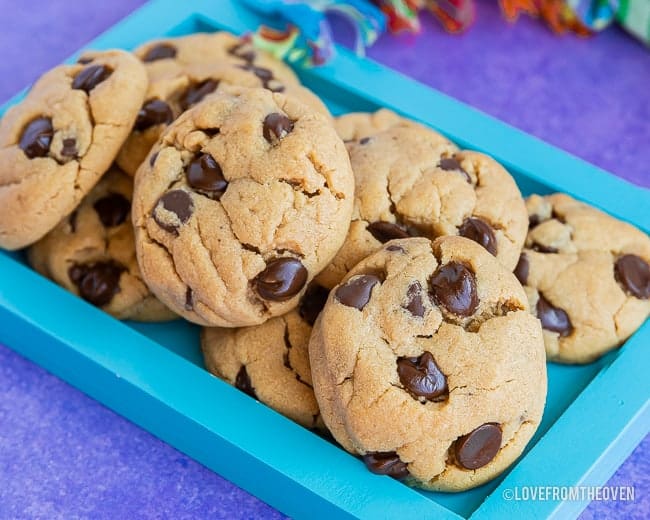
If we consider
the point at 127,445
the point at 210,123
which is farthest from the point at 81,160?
the point at 127,445

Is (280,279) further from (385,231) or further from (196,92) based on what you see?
(196,92)

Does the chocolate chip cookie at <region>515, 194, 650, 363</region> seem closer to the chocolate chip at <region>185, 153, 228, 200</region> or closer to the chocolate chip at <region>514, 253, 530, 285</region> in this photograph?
the chocolate chip at <region>514, 253, 530, 285</region>

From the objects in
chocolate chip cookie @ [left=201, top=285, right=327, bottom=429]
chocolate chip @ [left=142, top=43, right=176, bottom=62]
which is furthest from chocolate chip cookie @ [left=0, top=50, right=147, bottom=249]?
chocolate chip cookie @ [left=201, top=285, right=327, bottom=429]

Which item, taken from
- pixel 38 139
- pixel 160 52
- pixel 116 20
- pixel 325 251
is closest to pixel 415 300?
pixel 325 251

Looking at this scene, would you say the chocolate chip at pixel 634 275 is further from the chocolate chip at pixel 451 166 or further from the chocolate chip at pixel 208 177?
the chocolate chip at pixel 208 177

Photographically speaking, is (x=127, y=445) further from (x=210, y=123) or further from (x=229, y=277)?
(x=210, y=123)

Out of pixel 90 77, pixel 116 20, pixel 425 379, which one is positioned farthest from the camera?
pixel 116 20
